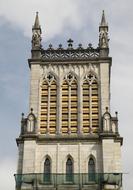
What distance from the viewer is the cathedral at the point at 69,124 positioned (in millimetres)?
42094

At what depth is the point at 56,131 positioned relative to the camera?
44.7 metres

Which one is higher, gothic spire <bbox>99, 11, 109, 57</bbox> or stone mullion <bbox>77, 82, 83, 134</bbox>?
gothic spire <bbox>99, 11, 109, 57</bbox>

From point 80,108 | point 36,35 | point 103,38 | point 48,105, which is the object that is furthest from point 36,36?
point 80,108

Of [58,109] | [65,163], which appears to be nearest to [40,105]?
[58,109]

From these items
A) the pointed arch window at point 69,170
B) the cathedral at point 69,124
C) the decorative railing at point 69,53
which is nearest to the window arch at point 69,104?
the cathedral at point 69,124

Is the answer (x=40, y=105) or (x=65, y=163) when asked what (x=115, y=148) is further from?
(x=40, y=105)

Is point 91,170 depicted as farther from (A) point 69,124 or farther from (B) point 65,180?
(A) point 69,124

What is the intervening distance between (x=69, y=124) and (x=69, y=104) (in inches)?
68.6

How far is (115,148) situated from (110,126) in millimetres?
1627

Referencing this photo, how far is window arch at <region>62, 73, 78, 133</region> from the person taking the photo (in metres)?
44.8

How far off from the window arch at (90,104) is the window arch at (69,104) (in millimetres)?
685

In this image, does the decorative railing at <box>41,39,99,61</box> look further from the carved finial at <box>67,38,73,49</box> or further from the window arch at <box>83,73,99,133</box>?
the window arch at <box>83,73,99,133</box>

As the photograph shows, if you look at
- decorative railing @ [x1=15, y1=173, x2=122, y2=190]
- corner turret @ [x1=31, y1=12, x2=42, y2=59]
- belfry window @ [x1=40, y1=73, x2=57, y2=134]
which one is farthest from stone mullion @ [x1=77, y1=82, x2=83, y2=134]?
corner turret @ [x1=31, y1=12, x2=42, y2=59]

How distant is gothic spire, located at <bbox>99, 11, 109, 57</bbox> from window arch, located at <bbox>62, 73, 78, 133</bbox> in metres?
3.20
